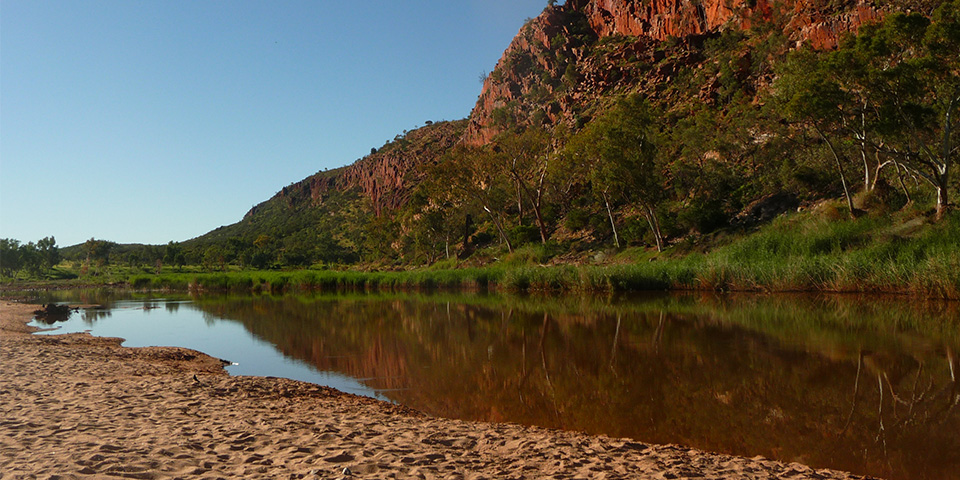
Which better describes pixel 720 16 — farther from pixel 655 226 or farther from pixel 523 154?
pixel 655 226

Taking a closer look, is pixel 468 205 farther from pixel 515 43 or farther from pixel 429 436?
pixel 515 43

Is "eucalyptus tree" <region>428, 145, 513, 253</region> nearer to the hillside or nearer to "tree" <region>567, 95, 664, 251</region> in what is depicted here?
the hillside

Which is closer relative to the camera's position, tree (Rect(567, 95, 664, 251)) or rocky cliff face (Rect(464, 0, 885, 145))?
tree (Rect(567, 95, 664, 251))

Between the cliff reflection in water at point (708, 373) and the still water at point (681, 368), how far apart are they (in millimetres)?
31

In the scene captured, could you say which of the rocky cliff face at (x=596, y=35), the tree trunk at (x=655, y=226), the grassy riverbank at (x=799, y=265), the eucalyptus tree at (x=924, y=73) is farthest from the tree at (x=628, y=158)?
the rocky cliff face at (x=596, y=35)

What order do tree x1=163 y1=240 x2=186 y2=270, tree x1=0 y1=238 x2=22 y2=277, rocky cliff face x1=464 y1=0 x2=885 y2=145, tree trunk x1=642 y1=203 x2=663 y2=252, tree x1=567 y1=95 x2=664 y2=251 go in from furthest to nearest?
1. tree x1=163 y1=240 x2=186 y2=270
2. tree x1=0 y1=238 x2=22 y2=277
3. rocky cliff face x1=464 y1=0 x2=885 y2=145
4. tree trunk x1=642 y1=203 x2=663 y2=252
5. tree x1=567 y1=95 x2=664 y2=251

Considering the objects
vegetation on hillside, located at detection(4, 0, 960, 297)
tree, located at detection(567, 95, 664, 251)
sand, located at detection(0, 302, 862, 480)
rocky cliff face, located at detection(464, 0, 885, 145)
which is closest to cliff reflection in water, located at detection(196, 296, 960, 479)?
sand, located at detection(0, 302, 862, 480)

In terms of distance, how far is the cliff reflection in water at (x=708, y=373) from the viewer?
582cm

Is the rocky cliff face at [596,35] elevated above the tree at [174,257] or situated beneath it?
elevated above

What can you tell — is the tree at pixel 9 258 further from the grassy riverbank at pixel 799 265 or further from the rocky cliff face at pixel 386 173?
the grassy riverbank at pixel 799 265

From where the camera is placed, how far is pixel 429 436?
214 inches

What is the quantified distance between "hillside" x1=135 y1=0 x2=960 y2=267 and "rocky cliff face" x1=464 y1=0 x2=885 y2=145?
0.87 feet

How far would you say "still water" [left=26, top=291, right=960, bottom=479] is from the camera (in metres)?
5.91

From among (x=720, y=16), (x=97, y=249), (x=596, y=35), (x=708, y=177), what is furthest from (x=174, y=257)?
(x=720, y=16)
